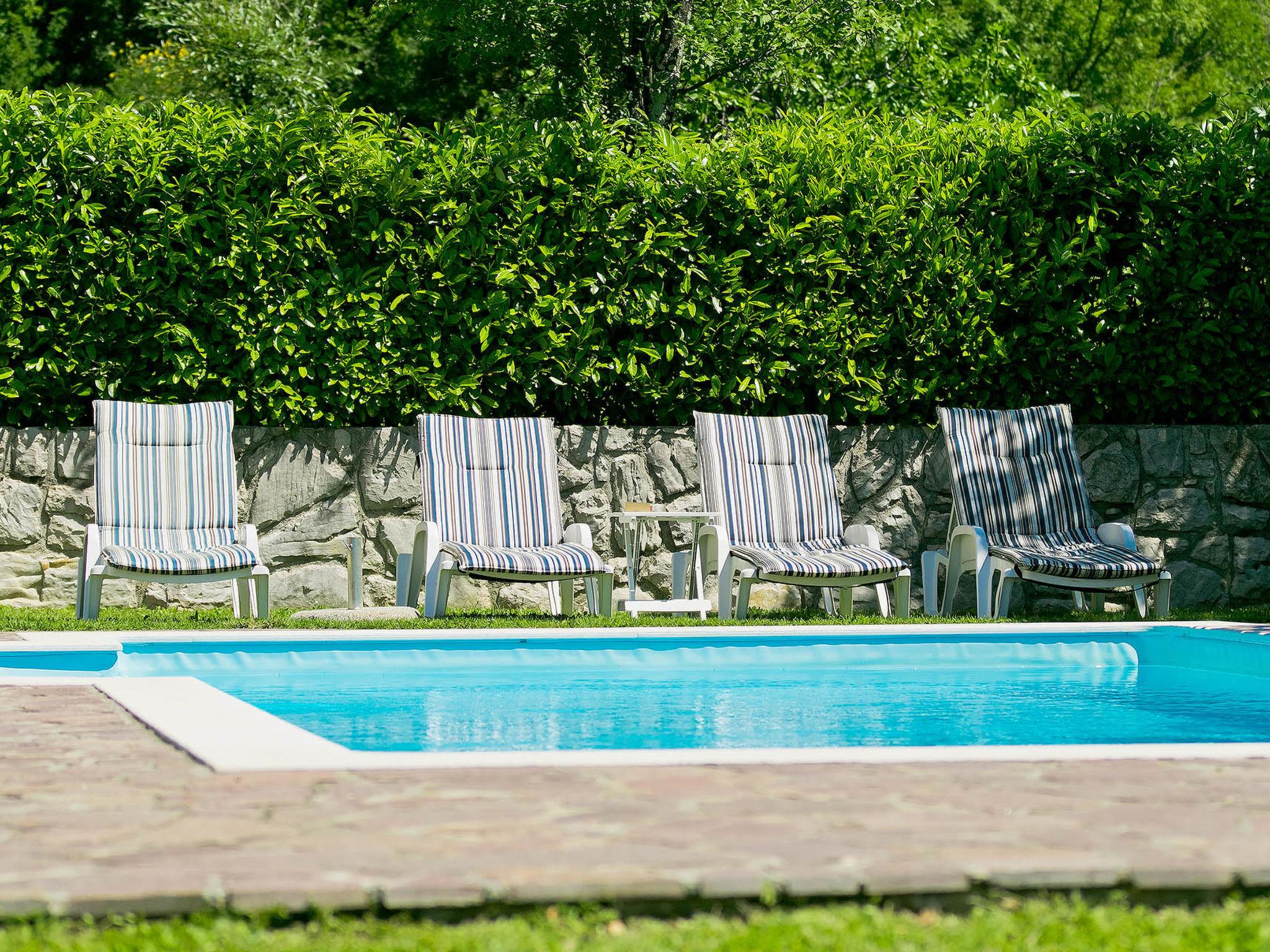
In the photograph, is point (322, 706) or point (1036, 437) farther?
point (1036, 437)

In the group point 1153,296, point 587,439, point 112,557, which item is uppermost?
point 1153,296

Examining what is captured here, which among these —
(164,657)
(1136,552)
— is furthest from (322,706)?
(1136,552)

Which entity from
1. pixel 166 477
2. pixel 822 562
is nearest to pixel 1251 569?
pixel 822 562

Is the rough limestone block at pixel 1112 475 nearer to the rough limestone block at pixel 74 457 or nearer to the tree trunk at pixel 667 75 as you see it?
the tree trunk at pixel 667 75

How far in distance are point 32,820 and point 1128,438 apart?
7.17m

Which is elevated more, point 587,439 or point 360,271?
point 360,271

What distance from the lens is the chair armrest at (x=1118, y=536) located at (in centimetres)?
773

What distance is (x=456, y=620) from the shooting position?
6.77 meters

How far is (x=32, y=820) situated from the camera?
245 cm

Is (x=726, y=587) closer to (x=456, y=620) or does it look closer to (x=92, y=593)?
(x=456, y=620)

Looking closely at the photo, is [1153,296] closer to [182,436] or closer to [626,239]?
[626,239]

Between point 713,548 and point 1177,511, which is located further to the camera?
point 1177,511

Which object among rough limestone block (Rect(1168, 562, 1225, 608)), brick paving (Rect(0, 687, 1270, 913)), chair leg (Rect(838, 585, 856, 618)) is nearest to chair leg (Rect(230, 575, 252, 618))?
chair leg (Rect(838, 585, 856, 618))

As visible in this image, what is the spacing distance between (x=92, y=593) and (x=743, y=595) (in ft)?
10.1
